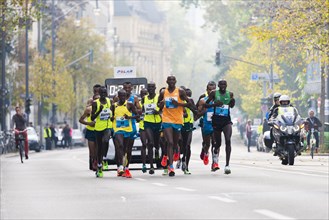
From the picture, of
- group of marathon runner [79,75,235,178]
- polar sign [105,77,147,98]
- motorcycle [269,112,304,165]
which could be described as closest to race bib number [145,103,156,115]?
group of marathon runner [79,75,235,178]

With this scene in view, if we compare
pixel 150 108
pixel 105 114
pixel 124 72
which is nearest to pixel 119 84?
pixel 124 72

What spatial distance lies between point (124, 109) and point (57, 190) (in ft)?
12.2

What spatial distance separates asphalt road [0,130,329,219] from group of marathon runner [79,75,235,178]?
0.56 metres

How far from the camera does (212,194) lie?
63.8ft

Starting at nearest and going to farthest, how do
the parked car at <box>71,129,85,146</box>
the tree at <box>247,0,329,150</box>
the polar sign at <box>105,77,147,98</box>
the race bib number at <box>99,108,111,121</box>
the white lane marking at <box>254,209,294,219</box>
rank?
the white lane marking at <box>254,209,294,219</box> → the race bib number at <box>99,108,111,121</box> → the polar sign at <box>105,77,147,98</box> → the tree at <box>247,0,329,150</box> → the parked car at <box>71,129,85,146</box>

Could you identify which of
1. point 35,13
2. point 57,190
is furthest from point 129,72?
point 57,190

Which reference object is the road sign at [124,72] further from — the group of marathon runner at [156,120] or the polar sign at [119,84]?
the group of marathon runner at [156,120]

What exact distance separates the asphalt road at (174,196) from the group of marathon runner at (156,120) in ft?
1.83

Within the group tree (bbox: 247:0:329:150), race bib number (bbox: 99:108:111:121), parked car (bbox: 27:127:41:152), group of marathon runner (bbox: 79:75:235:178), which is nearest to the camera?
group of marathon runner (bbox: 79:75:235:178)

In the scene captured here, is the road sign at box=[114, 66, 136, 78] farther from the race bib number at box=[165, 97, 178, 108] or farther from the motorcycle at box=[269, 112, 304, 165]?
the race bib number at box=[165, 97, 178, 108]

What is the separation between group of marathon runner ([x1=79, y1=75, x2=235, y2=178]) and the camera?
996 inches

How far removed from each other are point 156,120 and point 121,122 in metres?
0.71

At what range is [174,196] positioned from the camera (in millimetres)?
19328

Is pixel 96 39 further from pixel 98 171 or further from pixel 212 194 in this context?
pixel 212 194
